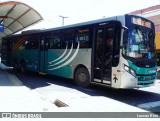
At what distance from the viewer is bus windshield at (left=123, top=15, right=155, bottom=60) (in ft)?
28.3

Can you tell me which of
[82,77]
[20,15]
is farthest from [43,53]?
[20,15]

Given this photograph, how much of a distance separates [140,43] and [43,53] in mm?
6822

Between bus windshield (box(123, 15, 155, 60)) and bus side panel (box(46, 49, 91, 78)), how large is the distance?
2.16m

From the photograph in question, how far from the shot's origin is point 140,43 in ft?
29.5

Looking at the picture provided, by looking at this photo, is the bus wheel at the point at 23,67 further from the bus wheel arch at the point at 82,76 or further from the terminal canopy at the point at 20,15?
the bus wheel arch at the point at 82,76

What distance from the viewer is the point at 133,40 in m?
8.73

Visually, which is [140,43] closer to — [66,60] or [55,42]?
[66,60]

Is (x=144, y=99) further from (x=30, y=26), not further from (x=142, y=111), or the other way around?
(x=30, y=26)

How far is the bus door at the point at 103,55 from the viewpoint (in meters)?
9.12

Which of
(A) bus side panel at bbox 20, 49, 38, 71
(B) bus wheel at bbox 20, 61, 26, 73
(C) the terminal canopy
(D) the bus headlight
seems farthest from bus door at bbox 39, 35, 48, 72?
(D) the bus headlight

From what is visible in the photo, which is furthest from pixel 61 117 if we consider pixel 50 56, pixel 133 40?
pixel 50 56

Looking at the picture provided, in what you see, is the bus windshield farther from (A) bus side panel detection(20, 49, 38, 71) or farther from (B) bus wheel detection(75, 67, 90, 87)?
(A) bus side panel detection(20, 49, 38, 71)

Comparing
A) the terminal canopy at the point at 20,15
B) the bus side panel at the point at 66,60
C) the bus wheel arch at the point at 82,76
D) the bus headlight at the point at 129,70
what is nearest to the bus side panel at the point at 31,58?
the bus side panel at the point at 66,60

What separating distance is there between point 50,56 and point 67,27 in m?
2.35
